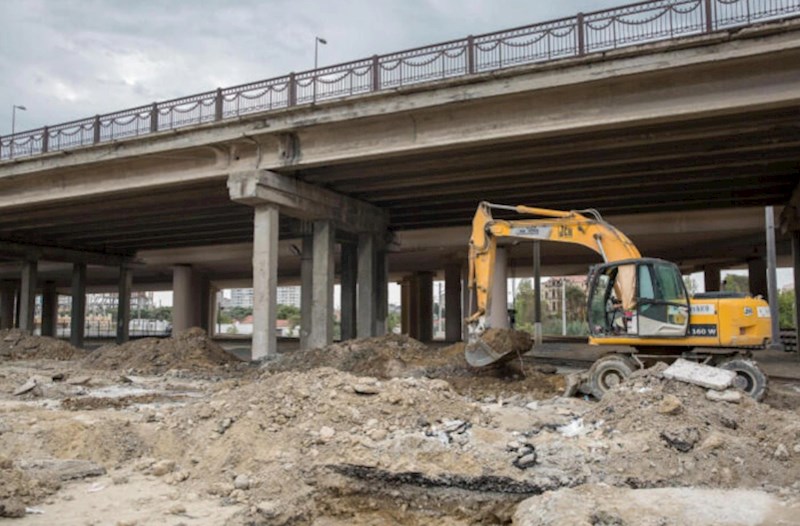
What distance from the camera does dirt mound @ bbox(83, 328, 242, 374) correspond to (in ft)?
65.9

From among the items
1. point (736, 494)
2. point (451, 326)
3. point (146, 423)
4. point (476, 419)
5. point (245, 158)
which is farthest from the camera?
point (451, 326)

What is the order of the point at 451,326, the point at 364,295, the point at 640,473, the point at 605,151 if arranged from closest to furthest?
1. the point at 640,473
2. the point at 605,151
3. the point at 364,295
4. the point at 451,326

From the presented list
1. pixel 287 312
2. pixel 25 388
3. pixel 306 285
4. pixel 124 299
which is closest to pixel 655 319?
pixel 25 388

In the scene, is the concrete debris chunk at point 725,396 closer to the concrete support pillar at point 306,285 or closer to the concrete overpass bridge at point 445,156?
the concrete overpass bridge at point 445,156

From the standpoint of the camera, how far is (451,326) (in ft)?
141

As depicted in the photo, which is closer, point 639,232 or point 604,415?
Result: point 604,415

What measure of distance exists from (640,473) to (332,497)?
11.4 ft

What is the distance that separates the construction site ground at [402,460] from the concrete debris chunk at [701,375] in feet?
0.44

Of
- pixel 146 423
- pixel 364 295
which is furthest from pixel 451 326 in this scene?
pixel 146 423

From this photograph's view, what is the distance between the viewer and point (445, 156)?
19.0 meters

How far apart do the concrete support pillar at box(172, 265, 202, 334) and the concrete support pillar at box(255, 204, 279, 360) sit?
24.4 meters

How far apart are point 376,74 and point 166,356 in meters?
11.3

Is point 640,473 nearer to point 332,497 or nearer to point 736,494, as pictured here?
point 736,494

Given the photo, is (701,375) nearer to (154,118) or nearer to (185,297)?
(154,118)
